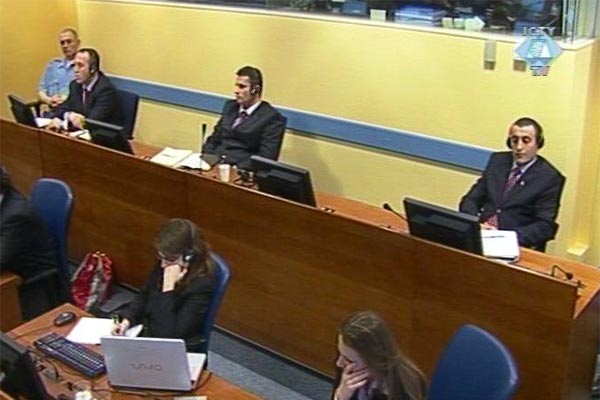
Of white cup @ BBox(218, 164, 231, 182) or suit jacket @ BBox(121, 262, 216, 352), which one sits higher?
white cup @ BBox(218, 164, 231, 182)

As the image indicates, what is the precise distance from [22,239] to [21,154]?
5.34ft

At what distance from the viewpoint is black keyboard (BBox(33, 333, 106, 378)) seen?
8.68 feet

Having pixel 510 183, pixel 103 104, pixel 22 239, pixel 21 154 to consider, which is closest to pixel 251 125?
pixel 103 104

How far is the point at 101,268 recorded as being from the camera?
4.37m

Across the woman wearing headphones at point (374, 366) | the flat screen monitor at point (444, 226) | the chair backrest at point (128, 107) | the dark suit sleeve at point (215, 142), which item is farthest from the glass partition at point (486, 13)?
the woman wearing headphones at point (374, 366)

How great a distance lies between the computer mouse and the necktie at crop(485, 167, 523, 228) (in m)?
2.11

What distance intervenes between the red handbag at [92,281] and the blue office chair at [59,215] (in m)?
0.47

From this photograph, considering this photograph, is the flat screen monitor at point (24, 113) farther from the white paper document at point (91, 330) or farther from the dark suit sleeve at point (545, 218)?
the dark suit sleeve at point (545, 218)

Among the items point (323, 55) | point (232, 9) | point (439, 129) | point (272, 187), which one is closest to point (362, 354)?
point (272, 187)

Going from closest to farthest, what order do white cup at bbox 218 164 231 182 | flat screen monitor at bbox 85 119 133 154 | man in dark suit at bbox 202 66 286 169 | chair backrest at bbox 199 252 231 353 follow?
chair backrest at bbox 199 252 231 353 < white cup at bbox 218 164 231 182 < flat screen monitor at bbox 85 119 133 154 < man in dark suit at bbox 202 66 286 169

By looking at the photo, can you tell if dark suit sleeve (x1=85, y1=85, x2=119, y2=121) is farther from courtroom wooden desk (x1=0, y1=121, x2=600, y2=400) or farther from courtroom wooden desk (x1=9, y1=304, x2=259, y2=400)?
courtroom wooden desk (x1=9, y1=304, x2=259, y2=400)

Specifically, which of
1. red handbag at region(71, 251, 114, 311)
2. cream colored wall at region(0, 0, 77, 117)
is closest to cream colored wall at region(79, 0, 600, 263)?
cream colored wall at region(0, 0, 77, 117)

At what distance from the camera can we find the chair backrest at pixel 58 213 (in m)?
3.68

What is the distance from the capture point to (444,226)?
3.06 meters
